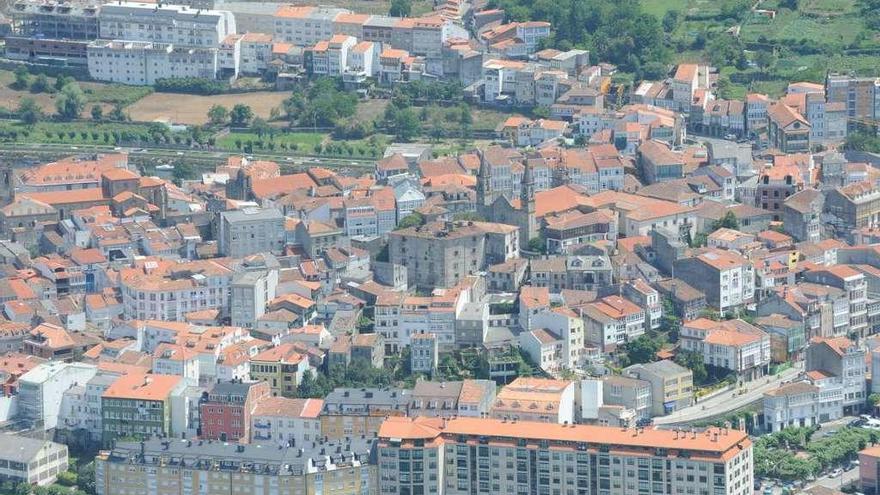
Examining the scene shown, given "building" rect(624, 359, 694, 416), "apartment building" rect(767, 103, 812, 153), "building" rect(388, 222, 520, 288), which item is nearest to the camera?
"building" rect(624, 359, 694, 416)

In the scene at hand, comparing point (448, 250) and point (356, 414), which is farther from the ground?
point (448, 250)

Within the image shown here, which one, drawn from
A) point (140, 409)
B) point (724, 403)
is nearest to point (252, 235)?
point (140, 409)

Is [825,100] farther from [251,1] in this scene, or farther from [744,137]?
[251,1]

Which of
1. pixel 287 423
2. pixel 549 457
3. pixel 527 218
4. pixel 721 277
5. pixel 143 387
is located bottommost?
pixel 287 423

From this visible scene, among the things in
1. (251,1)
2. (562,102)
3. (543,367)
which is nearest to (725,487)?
(543,367)

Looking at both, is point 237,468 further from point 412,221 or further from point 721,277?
point 721,277

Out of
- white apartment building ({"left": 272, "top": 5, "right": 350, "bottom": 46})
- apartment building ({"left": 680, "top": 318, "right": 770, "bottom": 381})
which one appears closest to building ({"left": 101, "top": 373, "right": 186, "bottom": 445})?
apartment building ({"left": 680, "top": 318, "right": 770, "bottom": 381})

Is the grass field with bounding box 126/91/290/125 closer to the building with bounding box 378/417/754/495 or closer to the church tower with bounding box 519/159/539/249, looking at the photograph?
the church tower with bounding box 519/159/539/249
